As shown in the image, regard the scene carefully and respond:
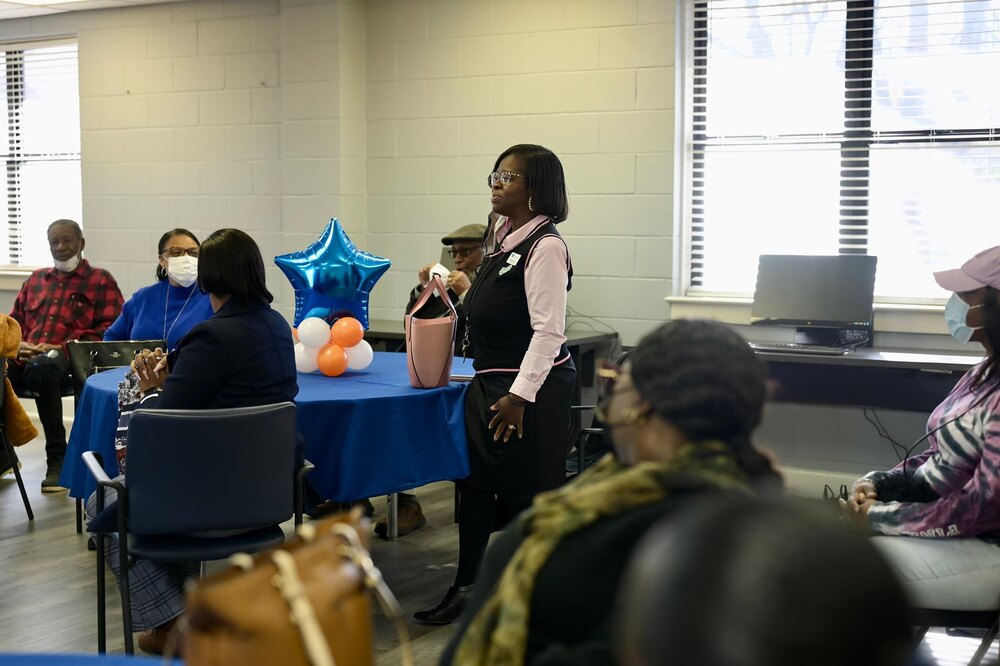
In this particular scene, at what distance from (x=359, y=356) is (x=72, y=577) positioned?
1.34 meters

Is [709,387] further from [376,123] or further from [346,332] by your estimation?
[376,123]

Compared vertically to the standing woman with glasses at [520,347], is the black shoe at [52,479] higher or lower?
lower

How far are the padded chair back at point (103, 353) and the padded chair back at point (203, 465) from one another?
1.49 meters

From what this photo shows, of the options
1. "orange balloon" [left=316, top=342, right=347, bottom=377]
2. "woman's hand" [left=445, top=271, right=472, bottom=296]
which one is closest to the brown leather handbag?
"orange balloon" [left=316, top=342, right=347, bottom=377]

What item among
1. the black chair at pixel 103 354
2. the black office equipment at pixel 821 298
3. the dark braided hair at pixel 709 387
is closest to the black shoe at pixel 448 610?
the black chair at pixel 103 354

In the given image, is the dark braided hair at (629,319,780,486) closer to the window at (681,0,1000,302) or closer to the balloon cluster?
the balloon cluster

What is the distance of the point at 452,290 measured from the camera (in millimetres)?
4379

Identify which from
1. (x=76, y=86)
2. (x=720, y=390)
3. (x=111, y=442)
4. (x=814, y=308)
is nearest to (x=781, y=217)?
(x=814, y=308)

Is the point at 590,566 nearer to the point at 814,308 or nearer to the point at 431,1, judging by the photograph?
the point at 814,308

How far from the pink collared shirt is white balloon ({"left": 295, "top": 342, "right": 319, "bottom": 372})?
0.92m

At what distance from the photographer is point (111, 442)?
3328 millimetres

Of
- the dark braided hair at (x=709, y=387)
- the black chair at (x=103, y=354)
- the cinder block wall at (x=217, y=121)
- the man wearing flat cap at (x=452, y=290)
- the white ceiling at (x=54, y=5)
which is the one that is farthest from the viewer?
the white ceiling at (x=54, y=5)

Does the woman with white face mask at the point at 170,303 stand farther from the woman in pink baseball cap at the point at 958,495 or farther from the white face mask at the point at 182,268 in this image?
the woman in pink baseball cap at the point at 958,495

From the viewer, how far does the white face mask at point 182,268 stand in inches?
166
